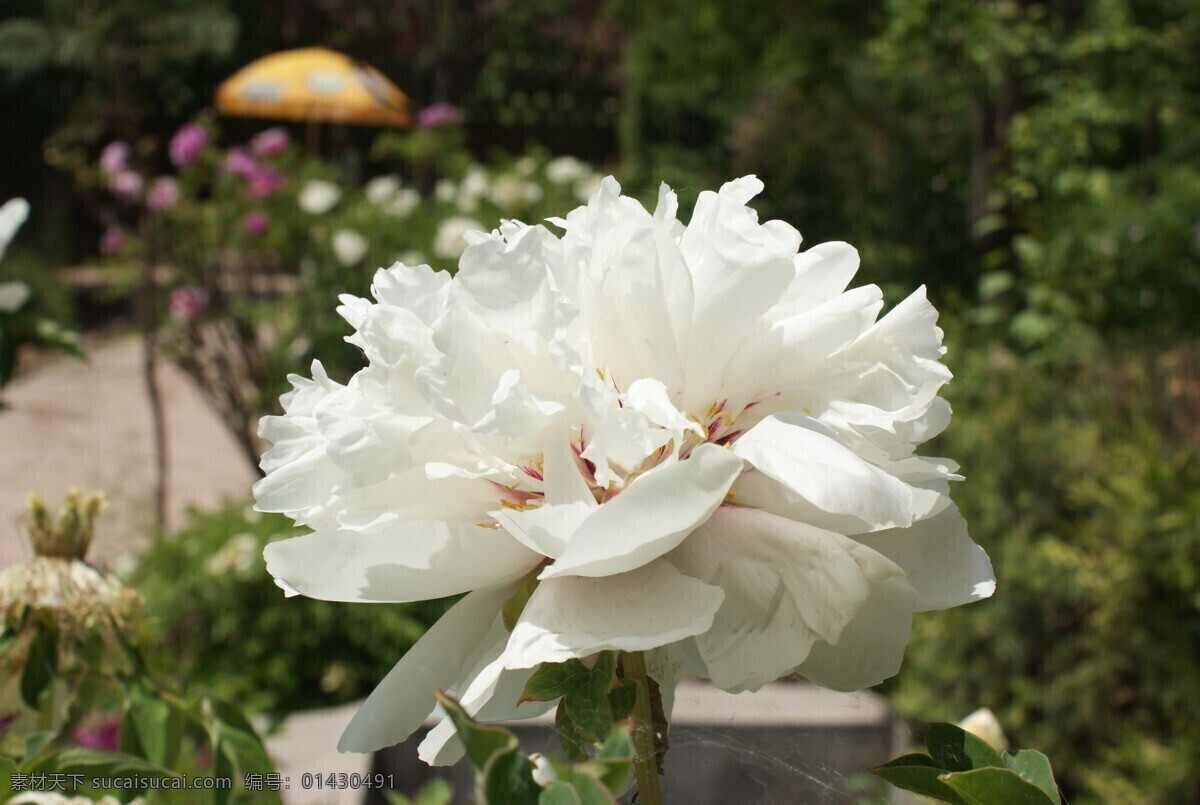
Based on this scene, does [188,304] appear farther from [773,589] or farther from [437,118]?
[773,589]

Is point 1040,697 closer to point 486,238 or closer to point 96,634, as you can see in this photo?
point 96,634

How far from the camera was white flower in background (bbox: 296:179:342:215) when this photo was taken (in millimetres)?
4094

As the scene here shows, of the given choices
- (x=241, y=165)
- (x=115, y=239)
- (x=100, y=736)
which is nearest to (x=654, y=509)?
(x=100, y=736)

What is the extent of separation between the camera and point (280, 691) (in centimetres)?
323

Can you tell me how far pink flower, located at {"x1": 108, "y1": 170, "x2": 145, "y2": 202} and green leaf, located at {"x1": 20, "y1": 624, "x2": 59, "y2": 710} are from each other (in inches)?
156

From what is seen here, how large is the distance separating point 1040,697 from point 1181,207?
1.73 metres

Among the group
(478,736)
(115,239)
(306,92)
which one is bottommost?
(306,92)

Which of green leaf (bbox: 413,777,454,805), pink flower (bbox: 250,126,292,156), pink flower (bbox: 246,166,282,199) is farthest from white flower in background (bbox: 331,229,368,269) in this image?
green leaf (bbox: 413,777,454,805)

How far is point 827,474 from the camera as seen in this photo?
1.29 feet

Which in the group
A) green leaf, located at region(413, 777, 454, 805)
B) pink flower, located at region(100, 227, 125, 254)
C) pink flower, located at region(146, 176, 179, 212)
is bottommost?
pink flower, located at region(100, 227, 125, 254)

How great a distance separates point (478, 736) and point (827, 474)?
15 cm

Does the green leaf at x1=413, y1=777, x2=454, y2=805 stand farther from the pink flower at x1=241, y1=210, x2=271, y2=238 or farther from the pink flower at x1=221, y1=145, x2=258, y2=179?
the pink flower at x1=221, y1=145, x2=258, y2=179

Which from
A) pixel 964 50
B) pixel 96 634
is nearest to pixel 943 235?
pixel 964 50

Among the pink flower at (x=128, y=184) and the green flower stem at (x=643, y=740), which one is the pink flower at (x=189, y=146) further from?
the green flower stem at (x=643, y=740)
